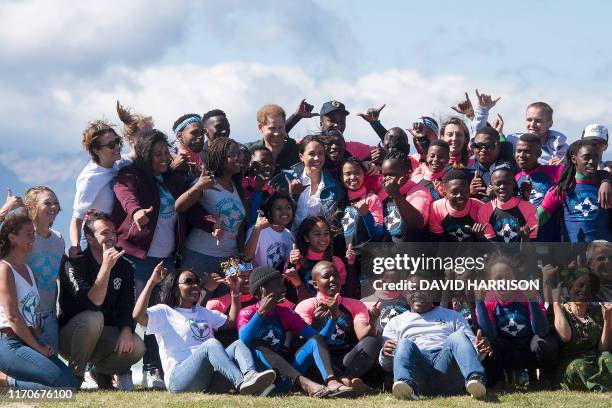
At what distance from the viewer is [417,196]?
1136 centimetres

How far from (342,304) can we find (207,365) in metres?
1.53

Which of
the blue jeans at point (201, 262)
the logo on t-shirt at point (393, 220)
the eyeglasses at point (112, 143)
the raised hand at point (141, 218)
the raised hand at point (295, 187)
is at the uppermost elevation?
the eyeglasses at point (112, 143)

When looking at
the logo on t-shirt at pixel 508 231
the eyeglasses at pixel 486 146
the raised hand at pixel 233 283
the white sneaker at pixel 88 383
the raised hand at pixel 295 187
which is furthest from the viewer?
the eyeglasses at pixel 486 146

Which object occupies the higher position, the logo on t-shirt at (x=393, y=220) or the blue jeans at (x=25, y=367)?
the logo on t-shirt at (x=393, y=220)

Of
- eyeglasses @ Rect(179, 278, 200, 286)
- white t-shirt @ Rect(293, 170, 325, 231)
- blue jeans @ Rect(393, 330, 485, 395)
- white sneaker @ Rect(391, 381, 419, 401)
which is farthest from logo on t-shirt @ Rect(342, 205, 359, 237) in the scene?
white sneaker @ Rect(391, 381, 419, 401)

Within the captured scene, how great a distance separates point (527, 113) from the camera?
43.2 ft

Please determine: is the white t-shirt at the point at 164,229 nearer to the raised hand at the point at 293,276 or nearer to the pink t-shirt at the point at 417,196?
the raised hand at the point at 293,276

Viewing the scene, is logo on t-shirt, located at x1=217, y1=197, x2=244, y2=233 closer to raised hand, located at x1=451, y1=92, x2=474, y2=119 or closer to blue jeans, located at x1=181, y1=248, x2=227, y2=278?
blue jeans, located at x1=181, y1=248, x2=227, y2=278

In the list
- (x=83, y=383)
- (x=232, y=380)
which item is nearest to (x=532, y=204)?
(x=232, y=380)

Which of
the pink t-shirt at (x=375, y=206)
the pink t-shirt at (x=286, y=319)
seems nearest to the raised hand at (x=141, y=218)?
the pink t-shirt at (x=286, y=319)

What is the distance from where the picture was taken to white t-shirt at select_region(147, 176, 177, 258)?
11.2m

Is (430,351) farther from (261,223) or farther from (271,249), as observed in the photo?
(261,223)

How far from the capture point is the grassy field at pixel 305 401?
9539 mm

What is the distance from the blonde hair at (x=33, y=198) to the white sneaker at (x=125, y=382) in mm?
1794
